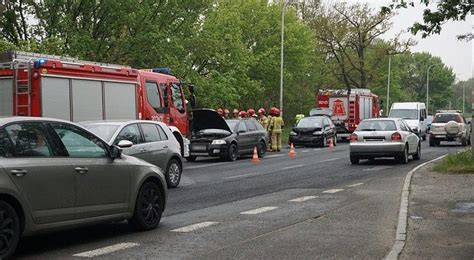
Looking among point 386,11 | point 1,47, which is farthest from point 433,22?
point 1,47

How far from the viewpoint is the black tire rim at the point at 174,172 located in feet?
48.1

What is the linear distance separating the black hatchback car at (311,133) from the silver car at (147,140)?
712 inches

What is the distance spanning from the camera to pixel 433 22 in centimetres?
1502

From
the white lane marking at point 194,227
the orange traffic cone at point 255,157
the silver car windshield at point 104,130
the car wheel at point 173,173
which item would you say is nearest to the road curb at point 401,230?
the white lane marking at point 194,227

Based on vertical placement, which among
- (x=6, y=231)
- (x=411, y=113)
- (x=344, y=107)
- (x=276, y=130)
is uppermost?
(x=344, y=107)

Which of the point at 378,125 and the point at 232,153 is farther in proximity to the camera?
the point at 232,153

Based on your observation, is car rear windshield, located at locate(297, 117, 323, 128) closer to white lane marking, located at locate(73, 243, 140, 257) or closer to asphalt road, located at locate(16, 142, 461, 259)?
asphalt road, located at locate(16, 142, 461, 259)

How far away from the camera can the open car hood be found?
76.3 ft

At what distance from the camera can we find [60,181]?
24.1 ft

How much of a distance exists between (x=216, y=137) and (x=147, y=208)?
46.5ft

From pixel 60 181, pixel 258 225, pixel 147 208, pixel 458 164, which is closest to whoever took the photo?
pixel 60 181

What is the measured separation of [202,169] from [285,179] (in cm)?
411

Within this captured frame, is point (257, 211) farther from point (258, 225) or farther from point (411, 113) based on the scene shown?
point (411, 113)

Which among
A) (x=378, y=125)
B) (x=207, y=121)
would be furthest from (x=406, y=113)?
(x=207, y=121)
